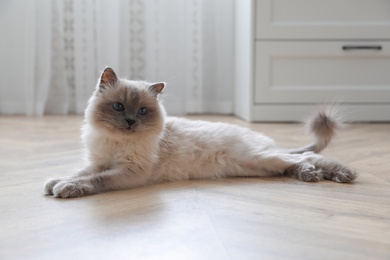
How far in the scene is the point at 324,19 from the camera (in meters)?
2.83

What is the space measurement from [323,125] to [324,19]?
4.86 feet

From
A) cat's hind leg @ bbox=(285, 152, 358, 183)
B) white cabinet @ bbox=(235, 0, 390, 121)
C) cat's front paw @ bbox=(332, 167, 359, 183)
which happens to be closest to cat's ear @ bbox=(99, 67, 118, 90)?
cat's hind leg @ bbox=(285, 152, 358, 183)

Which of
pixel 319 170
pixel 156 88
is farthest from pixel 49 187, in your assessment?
pixel 319 170

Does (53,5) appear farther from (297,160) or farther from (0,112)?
(297,160)

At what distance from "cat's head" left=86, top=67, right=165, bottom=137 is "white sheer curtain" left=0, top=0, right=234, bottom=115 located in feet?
6.28

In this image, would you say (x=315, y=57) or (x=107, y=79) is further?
(x=315, y=57)

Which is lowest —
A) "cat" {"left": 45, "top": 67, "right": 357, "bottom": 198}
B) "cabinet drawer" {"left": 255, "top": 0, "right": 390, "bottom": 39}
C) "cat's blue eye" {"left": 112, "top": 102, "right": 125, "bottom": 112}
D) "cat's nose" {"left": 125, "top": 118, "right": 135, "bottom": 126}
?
"cat" {"left": 45, "top": 67, "right": 357, "bottom": 198}

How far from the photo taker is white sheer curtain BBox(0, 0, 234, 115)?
10.8 ft

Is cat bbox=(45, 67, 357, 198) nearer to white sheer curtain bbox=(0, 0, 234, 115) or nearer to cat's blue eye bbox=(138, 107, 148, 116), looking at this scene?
cat's blue eye bbox=(138, 107, 148, 116)

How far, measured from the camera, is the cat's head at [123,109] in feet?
4.29

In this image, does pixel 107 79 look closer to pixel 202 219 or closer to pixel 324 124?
pixel 202 219

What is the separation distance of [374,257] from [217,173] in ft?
2.31

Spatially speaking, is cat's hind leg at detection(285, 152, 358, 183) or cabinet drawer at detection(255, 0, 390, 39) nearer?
cat's hind leg at detection(285, 152, 358, 183)

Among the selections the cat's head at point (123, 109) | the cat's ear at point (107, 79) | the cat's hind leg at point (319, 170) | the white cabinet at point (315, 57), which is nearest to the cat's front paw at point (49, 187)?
the cat's head at point (123, 109)
